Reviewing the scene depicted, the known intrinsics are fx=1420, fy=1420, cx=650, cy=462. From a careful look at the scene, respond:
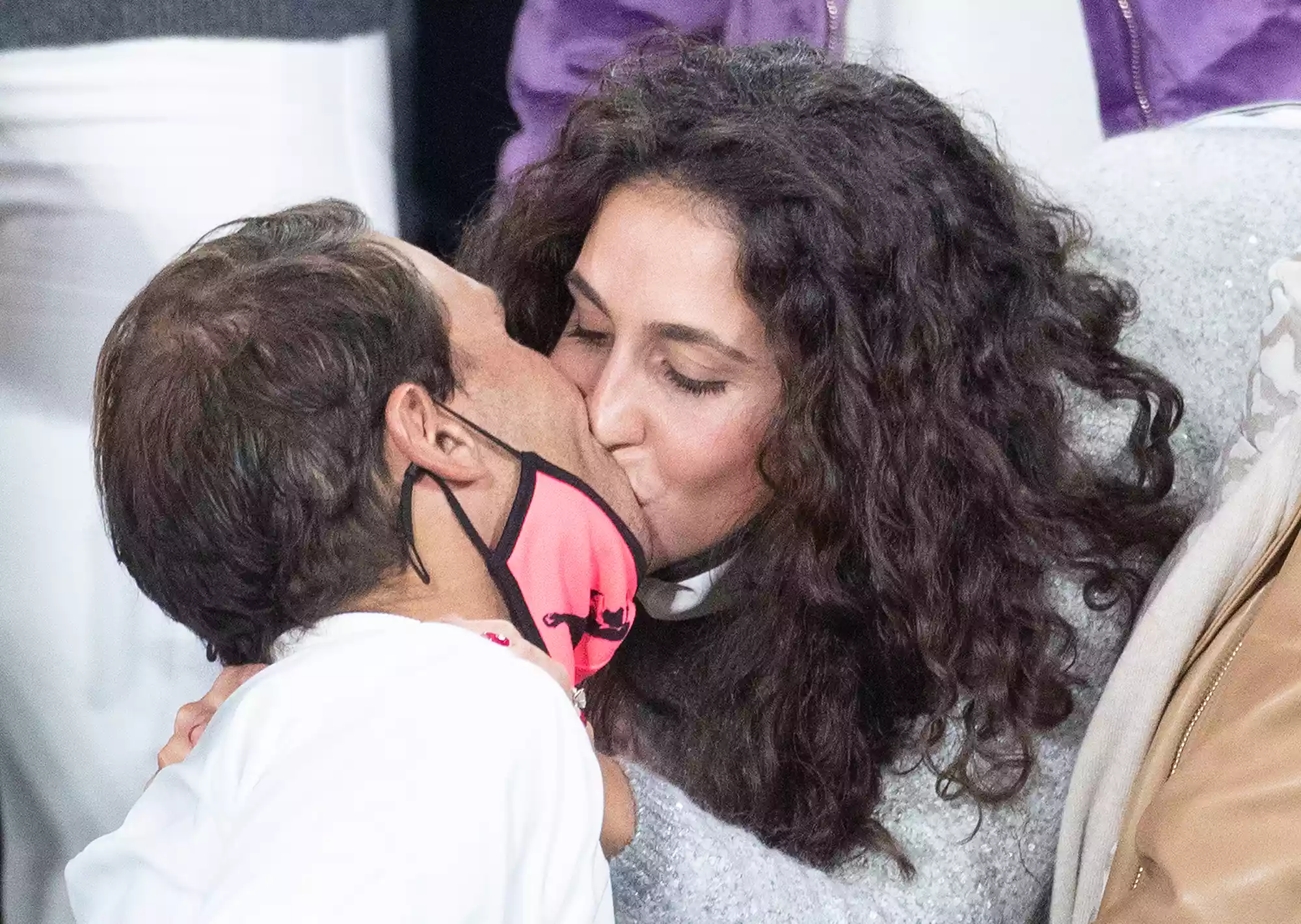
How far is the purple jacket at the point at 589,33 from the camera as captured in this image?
1.27m

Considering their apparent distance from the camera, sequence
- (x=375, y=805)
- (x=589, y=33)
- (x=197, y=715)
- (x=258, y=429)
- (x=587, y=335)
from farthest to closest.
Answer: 1. (x=589, y=33)
2. (x=587, y=335)
3. (x=197, y=715)
4. (x=258, y=429)
5. (x=375, y=805)

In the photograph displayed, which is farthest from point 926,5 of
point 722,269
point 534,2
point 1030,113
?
point 722,269

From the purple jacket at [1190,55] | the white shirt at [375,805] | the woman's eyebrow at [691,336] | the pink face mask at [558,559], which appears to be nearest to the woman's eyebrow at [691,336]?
the woman's eyebrow at [691,336]

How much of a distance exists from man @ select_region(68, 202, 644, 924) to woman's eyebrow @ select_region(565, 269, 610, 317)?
6cm

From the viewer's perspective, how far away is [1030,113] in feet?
4.56

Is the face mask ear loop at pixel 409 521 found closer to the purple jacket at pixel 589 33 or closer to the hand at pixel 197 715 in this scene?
the hand at pixel 197 715

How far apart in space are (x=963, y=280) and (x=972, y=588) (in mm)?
220

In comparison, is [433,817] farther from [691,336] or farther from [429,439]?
[691,336]

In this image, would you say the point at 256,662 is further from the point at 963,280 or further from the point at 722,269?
the point at 963,280

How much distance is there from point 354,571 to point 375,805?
22 centimetres

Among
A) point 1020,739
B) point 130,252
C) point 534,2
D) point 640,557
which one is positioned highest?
point 534,2

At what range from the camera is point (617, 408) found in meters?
0.96

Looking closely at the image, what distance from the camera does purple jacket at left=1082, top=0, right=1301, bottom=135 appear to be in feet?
4.43

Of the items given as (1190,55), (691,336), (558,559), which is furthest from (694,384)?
(1190,55)
